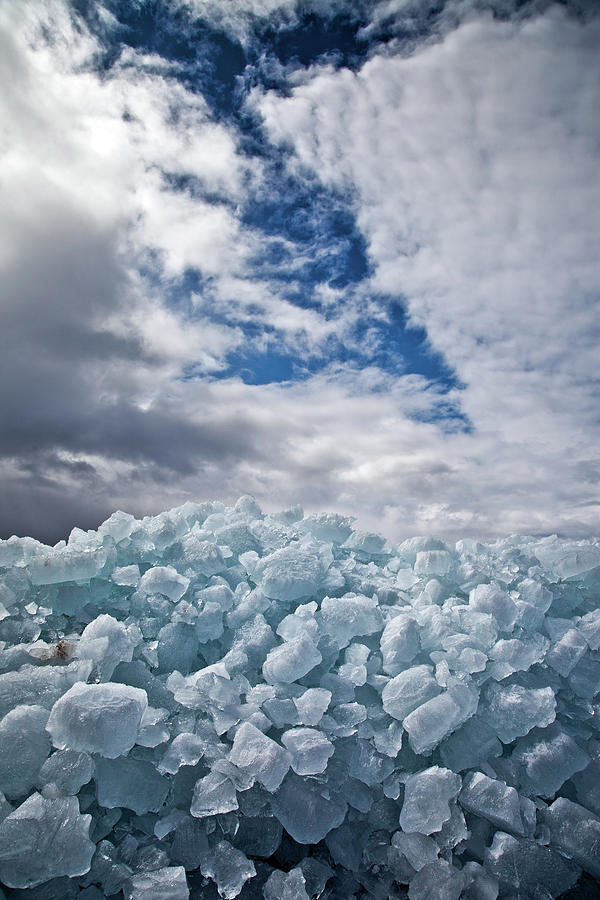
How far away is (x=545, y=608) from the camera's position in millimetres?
3102

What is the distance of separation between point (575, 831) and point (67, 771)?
2062 mm

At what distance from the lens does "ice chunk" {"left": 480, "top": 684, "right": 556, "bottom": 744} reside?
245 cm

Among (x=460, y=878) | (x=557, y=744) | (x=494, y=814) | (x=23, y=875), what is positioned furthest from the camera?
(x=557, y=744)

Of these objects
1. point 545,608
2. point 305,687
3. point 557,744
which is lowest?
point 557,744

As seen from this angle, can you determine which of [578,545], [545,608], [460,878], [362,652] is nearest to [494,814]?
[460,878]

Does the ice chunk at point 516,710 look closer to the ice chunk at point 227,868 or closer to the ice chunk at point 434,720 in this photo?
the ice chunk at point 434,720

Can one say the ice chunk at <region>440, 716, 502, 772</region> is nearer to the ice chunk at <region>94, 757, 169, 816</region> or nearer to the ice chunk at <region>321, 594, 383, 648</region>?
the ice chunk at <region>321, 594, 383, 648</region>

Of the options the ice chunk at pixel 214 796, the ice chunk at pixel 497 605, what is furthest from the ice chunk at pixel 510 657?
the ice chunk at pixel 214 796

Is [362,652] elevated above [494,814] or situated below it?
above

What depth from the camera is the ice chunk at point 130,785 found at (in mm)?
2033

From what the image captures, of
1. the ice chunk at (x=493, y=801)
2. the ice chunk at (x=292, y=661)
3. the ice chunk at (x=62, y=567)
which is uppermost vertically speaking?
the ice chunk at (x=62, y=567)

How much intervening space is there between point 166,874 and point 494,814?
4.21 feet

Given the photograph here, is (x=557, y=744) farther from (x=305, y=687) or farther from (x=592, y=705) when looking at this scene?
(x=305, y=687)

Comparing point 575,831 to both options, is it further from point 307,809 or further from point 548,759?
point 307,809
